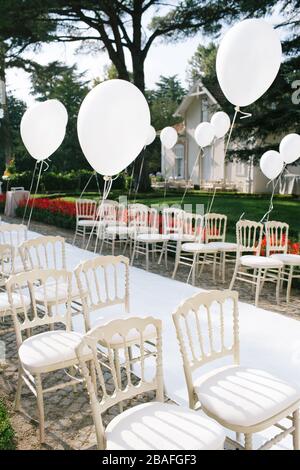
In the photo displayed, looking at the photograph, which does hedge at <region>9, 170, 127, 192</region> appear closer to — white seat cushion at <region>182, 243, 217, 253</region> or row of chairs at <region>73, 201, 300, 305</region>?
row of chairs at <region>73, 201, 300, 305</region>

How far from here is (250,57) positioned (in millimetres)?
4465

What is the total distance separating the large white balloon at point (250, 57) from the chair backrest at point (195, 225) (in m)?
2.73

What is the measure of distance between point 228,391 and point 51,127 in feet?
16.0

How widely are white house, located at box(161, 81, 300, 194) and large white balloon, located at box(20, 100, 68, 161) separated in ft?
52.9

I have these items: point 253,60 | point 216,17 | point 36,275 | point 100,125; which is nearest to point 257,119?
point 216,17

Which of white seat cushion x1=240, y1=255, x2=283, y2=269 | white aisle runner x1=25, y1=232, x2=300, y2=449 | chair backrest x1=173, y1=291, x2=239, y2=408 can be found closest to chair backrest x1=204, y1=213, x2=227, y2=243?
white aisle runner x1=25, y1=232, x2=300, y2=449

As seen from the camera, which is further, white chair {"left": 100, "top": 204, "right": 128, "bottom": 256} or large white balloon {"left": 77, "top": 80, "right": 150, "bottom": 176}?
white chair {"left": 100, "top": 204, "right": 128, "bottom": 256}

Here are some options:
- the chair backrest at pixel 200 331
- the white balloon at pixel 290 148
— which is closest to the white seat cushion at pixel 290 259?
the white balloon at pixel 290 148

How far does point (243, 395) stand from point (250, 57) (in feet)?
11.4

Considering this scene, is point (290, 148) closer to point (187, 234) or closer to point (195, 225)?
point (195, 225)

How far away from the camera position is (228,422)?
2289mm

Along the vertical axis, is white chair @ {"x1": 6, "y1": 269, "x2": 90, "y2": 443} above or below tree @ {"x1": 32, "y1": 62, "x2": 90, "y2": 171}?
below

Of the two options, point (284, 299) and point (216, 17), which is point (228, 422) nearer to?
point (284, 299)

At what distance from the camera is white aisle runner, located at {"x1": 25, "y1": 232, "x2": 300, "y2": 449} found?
384 cm
